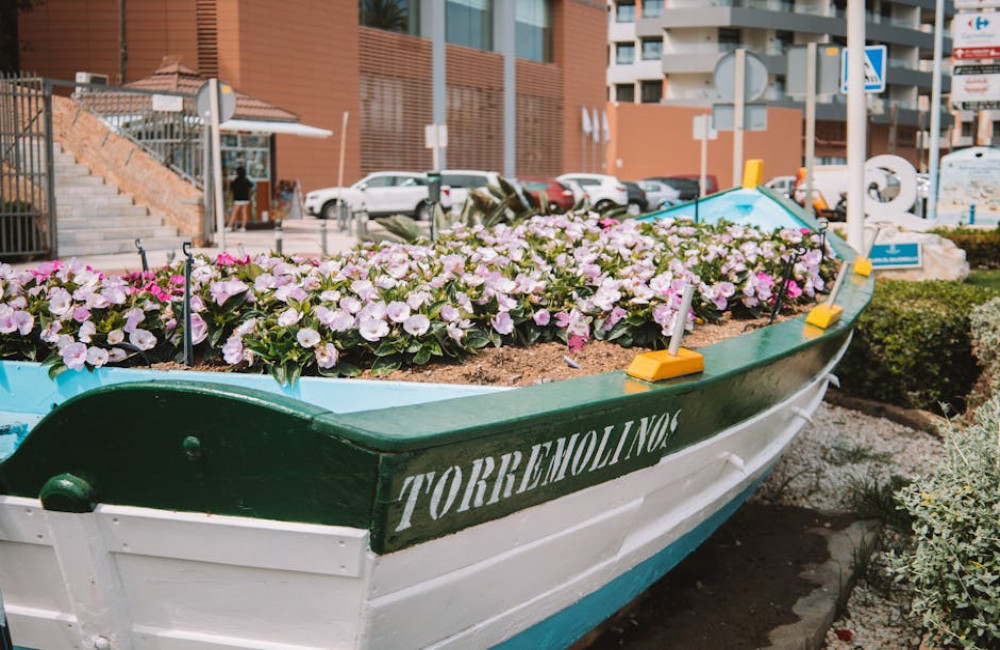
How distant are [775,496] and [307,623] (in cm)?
374

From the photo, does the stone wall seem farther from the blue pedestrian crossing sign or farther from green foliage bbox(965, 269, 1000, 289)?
green foliage bbox(965, 269, 1000, 289)

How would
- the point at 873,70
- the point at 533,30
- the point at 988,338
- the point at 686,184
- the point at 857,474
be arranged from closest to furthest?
the point at 857,474, the point at 988,338, the point at 873,70, the point at 686,184, the point at 533,30

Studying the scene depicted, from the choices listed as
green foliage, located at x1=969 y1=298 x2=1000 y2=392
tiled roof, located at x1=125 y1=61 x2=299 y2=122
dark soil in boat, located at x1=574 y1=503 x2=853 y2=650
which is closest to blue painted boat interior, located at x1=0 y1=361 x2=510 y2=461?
dark soil in boat, located at x1=574 y1=503 x2=853 y2=650

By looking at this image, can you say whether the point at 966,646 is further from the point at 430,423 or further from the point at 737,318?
the point at 430,423

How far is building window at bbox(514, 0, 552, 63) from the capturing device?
39344mm

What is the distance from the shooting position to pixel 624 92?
60.6 m

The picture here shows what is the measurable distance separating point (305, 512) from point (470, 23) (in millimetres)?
36713

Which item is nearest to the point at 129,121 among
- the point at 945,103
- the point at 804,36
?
the point at 804,36

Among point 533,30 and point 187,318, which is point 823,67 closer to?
point 187,318

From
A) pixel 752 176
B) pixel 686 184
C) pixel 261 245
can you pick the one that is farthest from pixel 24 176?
pixel 686 184

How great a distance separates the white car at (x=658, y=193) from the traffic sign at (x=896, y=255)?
28689 mm

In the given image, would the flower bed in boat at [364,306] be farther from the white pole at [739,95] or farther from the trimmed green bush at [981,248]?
the trimmed green bush at [981,248]

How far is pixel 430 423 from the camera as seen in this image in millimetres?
2193

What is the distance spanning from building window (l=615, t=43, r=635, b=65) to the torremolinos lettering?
5907 centimetres
